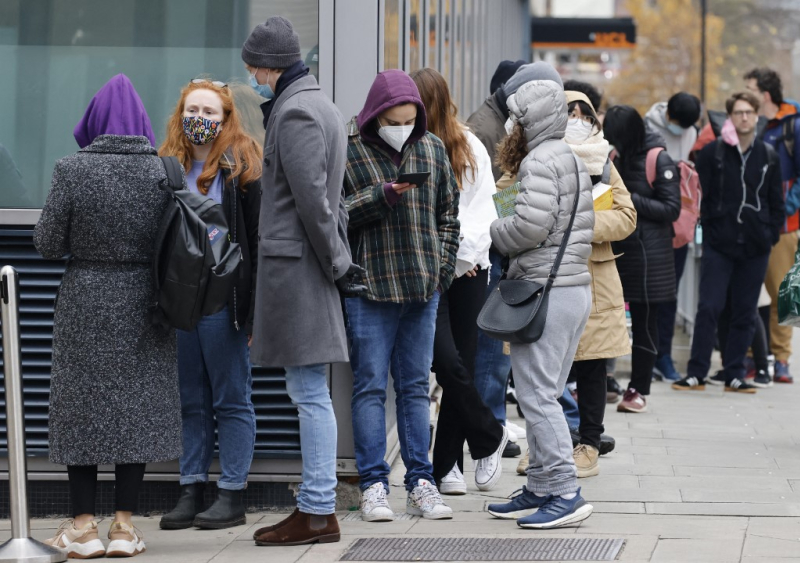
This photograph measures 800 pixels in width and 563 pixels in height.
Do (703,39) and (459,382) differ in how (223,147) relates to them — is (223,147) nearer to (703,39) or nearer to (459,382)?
(459,382)

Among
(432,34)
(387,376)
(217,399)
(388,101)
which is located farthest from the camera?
(432,34)

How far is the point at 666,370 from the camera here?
11258 mm

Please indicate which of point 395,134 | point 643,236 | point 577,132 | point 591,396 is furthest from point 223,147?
point 643,236

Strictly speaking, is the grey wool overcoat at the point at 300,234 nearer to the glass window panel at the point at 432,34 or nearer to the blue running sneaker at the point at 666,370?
the glass window panel at the point at 432,34

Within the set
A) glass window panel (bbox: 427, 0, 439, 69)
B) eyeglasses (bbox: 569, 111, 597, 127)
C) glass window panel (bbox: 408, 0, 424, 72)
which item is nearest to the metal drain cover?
eyeglasses (bbox: 569, 111, 597, 127)

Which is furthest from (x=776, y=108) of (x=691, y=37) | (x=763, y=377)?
(x=691, y=37)

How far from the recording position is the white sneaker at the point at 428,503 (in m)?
6.11

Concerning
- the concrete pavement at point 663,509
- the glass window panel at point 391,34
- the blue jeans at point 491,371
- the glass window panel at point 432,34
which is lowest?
the concrete pavement at point 663,509

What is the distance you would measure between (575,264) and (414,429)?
3.49ft

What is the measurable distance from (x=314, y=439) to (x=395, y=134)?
4.39ft

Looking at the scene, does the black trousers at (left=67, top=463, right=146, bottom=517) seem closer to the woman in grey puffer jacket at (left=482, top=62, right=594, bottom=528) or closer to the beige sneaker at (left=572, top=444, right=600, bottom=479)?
the woman in grey puffer jacket at (left=482, top=62, right=594, bottom=528)

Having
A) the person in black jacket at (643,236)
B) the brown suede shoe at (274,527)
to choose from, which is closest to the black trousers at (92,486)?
the brown suede shoe at (274,527)

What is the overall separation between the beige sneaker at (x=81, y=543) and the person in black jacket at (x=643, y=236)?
4.56 m

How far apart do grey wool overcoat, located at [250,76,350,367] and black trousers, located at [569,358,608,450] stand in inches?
74.7
